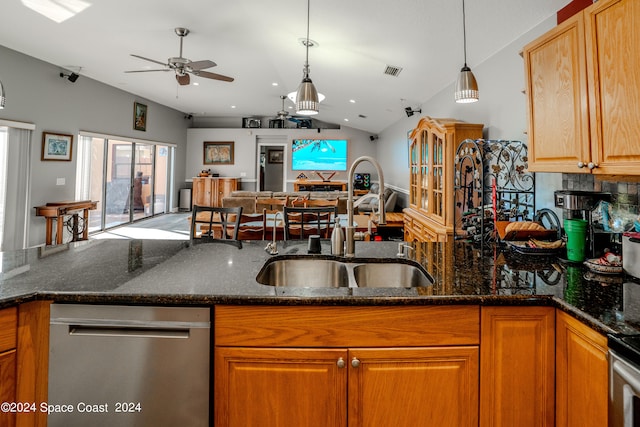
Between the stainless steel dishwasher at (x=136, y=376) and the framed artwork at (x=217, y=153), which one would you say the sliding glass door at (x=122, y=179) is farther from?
the stainless steel dishwasher at (x=136, y=376)

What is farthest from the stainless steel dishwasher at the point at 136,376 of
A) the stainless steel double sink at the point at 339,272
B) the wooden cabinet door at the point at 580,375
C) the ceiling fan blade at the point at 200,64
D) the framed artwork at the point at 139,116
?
the framed artwork at the point at 139,116

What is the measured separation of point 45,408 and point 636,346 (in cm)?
177

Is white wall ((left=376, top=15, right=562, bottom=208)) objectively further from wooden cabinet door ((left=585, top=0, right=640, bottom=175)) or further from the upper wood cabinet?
wooden cabinet door ((left=585, top=0, right=640, bottom=175))

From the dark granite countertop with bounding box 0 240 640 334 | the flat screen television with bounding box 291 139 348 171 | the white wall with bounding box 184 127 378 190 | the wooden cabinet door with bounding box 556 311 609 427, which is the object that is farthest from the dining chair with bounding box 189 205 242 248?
the white wall with bounding box 184 127 378 190

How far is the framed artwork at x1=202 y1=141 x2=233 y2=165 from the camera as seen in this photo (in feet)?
33.4

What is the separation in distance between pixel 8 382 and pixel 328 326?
1065 mm

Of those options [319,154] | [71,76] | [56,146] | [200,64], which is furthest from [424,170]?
[319,154]

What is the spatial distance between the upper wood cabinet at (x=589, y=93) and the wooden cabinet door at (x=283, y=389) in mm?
1300

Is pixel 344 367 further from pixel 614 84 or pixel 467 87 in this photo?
pixel 467 87

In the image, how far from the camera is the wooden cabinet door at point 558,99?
145cm

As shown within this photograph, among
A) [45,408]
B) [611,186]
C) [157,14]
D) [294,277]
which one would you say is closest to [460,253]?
[611,186]

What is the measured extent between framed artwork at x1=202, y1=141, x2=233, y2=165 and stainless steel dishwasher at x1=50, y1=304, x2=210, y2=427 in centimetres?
947

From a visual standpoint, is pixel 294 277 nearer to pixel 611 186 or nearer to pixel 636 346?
pixel 636 346

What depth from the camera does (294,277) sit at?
69.1 inches
